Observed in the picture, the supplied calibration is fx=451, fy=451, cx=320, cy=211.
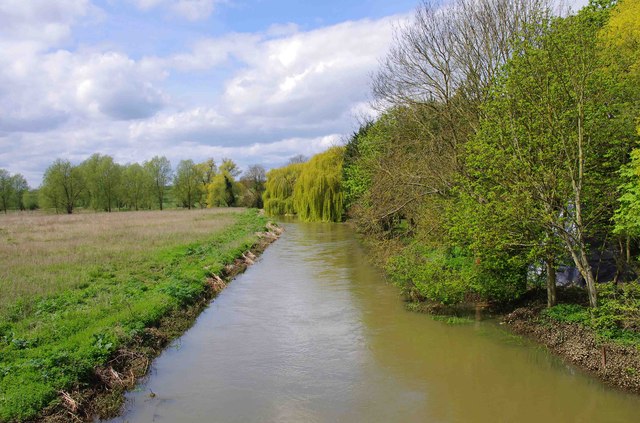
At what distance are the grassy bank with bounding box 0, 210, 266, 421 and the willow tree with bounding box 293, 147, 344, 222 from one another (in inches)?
732

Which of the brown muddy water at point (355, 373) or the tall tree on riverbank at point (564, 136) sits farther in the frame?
the tall tree on riverbank at point (564, 136)

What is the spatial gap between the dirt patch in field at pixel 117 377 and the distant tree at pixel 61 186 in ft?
183

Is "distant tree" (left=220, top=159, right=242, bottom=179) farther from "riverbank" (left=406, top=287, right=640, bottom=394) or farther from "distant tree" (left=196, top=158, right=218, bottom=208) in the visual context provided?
"riverbank" (left=406, top=287, right=640, bottom=394)

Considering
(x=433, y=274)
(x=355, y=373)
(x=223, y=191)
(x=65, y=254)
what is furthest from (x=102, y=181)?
(x=355, y=373)

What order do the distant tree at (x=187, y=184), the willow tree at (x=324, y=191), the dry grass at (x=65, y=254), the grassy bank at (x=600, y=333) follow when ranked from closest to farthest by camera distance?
the grassy bank at (x=600, y=333), the dry grass at (x=65, y=254), the willow tree at (x=324, y=191), the distant tree at (x=187, y=184)

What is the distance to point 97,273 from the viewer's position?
53.1ft

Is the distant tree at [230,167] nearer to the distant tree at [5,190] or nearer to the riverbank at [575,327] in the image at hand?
the distant tree at [5,190]

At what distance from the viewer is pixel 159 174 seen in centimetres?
7256

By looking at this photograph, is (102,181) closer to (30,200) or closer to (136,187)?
(136,187)

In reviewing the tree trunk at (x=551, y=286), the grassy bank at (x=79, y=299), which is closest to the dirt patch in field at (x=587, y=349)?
the tree trunk at (x=551, y=286)

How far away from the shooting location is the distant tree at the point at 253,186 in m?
69.5

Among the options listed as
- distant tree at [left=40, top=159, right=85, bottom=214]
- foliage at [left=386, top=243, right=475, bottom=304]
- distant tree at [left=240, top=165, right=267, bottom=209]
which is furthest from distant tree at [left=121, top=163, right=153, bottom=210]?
foliage at [left=386, top=243, right=475, bottom=304]

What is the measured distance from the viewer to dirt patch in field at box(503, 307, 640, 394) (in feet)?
27.3

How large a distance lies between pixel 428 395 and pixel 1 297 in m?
11.5
